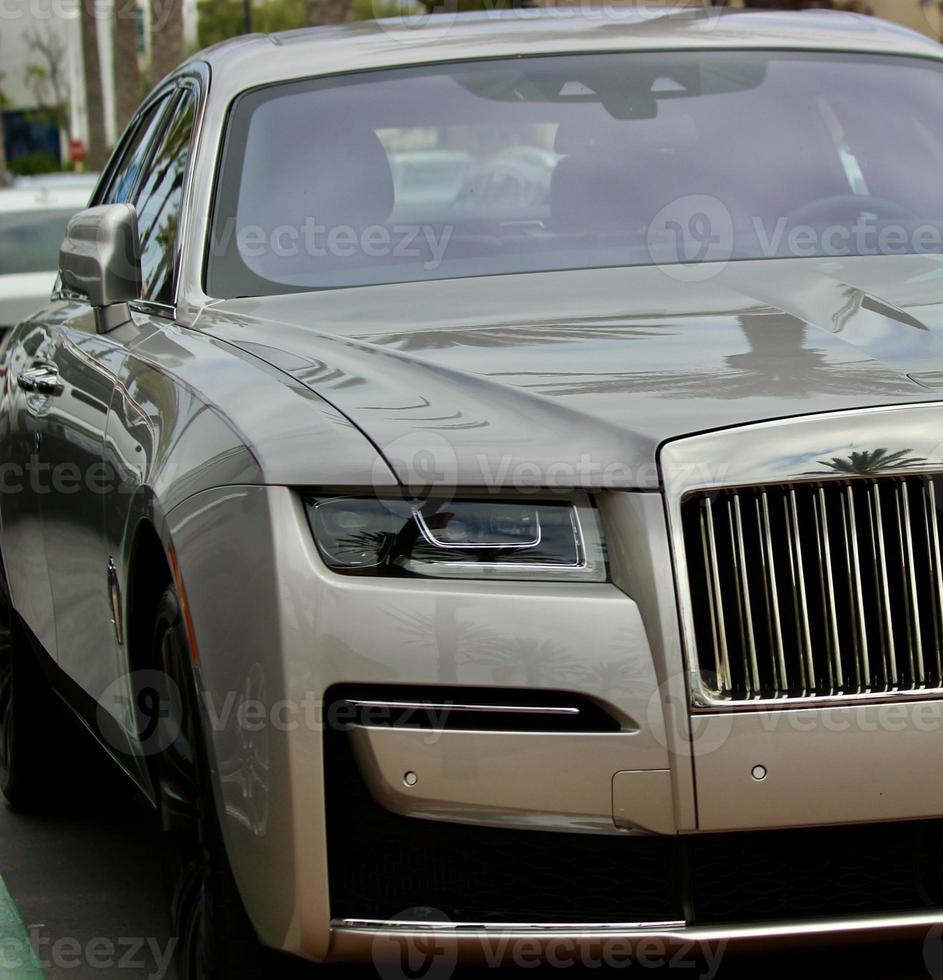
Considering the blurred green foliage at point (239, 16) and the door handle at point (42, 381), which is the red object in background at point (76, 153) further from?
the door handle at point (42, 381)

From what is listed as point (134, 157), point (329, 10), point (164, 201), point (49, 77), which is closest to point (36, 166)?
point (49, 77)

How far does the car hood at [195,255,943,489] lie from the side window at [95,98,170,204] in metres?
1.38

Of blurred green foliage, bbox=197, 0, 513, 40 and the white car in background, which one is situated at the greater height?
the white car in background

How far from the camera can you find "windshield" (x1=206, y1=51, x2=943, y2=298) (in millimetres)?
4293

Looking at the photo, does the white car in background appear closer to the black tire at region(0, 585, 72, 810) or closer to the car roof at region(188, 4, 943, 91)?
the black tire at region(0, 585, 72, 810)

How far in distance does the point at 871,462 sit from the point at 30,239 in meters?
10.6

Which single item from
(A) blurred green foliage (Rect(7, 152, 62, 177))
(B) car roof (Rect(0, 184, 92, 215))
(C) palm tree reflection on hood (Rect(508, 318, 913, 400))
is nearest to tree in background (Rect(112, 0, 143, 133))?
(B) car roof (Rect(0, 184, 92, 215))

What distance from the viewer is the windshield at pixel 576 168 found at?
4293 mm

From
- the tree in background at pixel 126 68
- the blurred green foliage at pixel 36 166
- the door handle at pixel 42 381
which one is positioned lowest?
the blurred green foliage at pixel 36 166

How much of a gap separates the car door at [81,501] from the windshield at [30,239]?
25.7ft

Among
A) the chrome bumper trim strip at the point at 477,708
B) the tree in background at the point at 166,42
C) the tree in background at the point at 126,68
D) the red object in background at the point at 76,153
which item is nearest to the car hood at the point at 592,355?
the chrome bumper trim strip at the point at 477,708

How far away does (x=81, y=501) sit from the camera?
4.02 m

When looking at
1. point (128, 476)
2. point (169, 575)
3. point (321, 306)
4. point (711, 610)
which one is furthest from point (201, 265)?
point (711, 610)

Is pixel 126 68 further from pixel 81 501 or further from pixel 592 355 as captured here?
pixel 592 355
